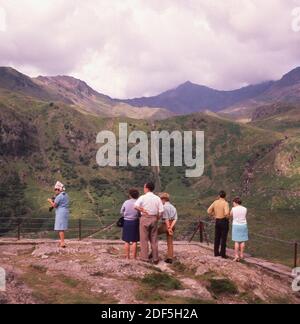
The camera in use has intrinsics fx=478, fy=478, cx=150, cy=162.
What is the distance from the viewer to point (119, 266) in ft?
44.3

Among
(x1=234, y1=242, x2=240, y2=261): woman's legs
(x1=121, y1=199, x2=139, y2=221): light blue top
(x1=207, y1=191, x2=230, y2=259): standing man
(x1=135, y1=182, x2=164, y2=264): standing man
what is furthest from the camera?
(x1=234, y1=242, x2=240, y2=261): woman's legs

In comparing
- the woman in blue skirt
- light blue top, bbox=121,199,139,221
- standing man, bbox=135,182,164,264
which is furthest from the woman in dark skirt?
the woman in blue skirt

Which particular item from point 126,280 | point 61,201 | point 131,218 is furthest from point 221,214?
point 61,201

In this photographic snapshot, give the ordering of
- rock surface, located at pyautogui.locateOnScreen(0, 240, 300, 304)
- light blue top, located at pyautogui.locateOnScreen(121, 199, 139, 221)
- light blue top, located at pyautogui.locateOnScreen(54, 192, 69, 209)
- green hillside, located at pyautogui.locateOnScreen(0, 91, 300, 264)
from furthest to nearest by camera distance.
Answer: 1. green hillside, located at pyautogui.locateOnScreen(0, 91, 300, 264)
2. light blue top, located at pyautogui.locateOnScreen(54, 192, 69, 209)
3. light blue top, located at pyautogui.locateOnScreen(121, 199, 139, 221)
4. rock surface, located at pyautogui.locateOnScreen(0, 240, 300, 304)

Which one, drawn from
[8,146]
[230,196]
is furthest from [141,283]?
[8,146]

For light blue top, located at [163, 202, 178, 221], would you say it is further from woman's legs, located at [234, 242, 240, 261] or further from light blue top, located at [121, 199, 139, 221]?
woman's legs, located at [234, 242, 240, 261]

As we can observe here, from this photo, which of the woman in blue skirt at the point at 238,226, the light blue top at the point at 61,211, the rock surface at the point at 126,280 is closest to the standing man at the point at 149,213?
the rock surface at the point at 126,280

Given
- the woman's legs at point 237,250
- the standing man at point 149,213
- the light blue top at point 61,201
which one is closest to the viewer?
the standing man at point 149,213

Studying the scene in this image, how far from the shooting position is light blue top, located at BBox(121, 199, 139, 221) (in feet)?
47.4

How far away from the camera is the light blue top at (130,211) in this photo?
1444 cm

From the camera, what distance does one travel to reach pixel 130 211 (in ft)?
47.5

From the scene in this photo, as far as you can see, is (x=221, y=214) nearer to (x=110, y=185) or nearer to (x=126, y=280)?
(x=126, y=280)

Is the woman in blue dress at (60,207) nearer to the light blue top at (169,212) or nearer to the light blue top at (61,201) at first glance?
the light blue top at (61,201)
